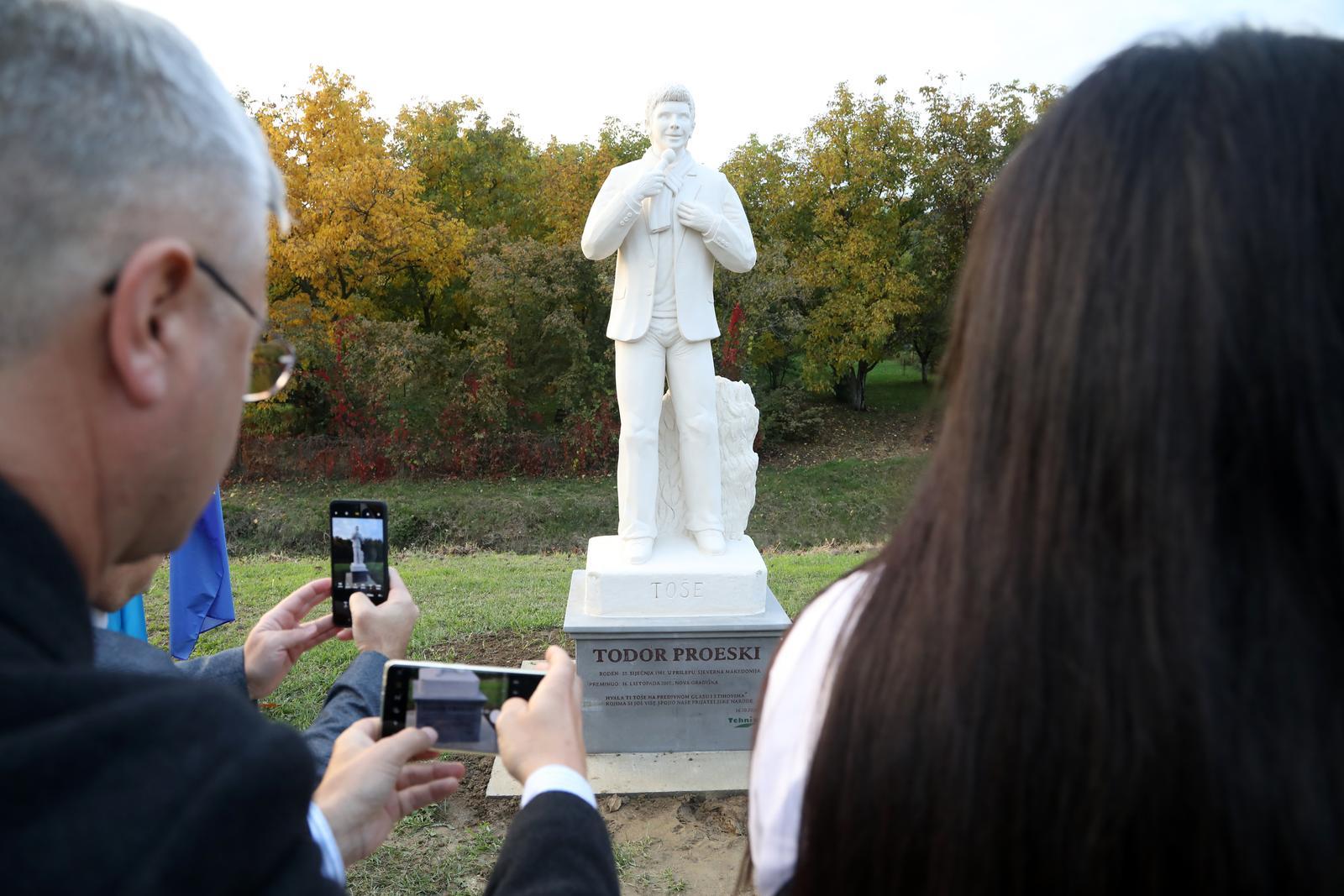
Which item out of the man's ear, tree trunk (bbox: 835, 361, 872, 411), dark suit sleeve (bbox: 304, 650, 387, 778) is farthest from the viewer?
tree trunk (bbox: 835, 361, 872, 411)

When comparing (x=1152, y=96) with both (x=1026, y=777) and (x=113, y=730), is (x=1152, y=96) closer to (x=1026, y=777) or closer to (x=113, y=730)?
(x=1026, y=777)

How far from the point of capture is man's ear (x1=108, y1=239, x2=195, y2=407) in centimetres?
71

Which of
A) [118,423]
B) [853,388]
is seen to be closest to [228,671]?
[118,423]

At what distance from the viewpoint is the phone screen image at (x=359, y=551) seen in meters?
2.06

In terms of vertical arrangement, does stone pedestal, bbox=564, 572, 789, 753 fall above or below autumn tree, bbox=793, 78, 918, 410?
below

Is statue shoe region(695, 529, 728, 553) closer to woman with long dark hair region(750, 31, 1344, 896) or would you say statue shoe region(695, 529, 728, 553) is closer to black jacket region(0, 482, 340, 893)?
woman with long dark hair region(750, 31, 1344, 896)

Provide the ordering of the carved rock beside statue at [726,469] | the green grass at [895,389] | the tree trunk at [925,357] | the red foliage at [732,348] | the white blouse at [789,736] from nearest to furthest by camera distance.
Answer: the white blouse at [789,736] → the carved rock beside statue at [726,469] → the red foliage at [732,348] → the tree trunk at [925,357] → the green grass at [895,389]

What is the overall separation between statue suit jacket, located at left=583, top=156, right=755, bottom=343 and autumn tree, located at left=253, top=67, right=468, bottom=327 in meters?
11.4

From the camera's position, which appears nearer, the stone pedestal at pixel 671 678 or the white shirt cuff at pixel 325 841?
the white shirt cuff at pixel 325 841

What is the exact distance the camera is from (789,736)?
0.90 meters

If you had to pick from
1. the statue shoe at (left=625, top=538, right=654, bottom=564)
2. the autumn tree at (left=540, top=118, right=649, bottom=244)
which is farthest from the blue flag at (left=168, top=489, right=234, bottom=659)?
the autumn tree at (left=540, top=118, right=649, bottom=244)

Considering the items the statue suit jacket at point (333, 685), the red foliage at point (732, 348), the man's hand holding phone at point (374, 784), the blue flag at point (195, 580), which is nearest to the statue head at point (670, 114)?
the blue flag at point (195, 580)

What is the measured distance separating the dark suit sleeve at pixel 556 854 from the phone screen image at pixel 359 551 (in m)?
1.13

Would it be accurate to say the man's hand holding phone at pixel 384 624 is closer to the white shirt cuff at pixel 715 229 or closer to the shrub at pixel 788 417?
the white shirt cuff at pixel 715 229
